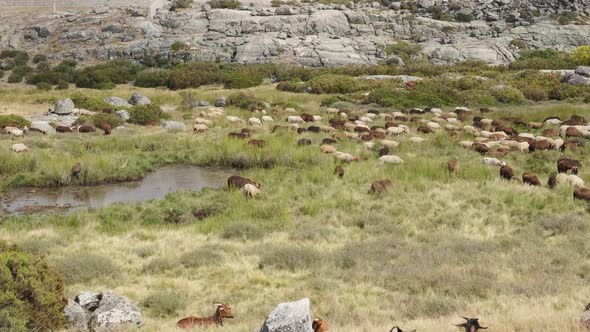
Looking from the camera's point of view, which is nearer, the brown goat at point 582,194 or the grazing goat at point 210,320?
the grazing goat at point 210,320

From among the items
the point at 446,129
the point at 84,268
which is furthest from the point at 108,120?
the point at 84,268

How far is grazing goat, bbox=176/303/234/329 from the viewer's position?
6793mm

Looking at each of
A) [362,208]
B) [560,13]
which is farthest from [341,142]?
[560,13]

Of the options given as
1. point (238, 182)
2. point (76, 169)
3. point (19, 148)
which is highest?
point (238, 182)

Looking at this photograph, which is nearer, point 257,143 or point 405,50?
point 257,143

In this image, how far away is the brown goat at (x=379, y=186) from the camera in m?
13.1

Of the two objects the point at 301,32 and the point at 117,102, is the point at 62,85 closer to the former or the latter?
the point at 117,102

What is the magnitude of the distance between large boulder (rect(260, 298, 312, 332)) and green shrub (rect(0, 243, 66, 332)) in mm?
2683

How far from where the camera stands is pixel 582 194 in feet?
40.7

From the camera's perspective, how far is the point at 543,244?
392 inches

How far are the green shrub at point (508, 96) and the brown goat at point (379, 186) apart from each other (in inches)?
735

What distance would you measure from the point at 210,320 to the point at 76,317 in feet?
5.35

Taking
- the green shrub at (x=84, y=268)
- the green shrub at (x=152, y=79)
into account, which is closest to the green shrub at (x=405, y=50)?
the green shrub at (x=152, y=79)

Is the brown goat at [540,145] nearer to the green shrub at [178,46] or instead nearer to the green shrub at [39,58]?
the green shrub at [178,46]
